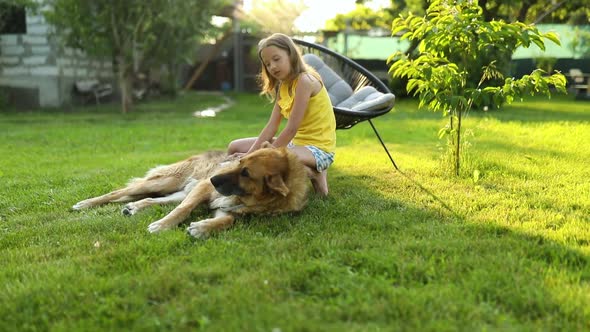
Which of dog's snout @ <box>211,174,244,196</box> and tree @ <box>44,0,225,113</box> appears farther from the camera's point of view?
tree @ <box>44,0,225,113</box>

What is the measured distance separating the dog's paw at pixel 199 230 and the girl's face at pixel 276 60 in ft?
4.71

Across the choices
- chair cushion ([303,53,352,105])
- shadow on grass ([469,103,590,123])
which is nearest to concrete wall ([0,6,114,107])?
chair cushion ([303,53,352,105])

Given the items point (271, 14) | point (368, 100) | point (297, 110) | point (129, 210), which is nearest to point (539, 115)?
point (368, 100)

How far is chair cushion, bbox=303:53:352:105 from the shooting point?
614cm

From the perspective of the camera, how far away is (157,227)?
3318 mm

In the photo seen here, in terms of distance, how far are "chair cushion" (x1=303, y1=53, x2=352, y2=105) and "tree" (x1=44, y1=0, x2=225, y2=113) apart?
7425 millimetres

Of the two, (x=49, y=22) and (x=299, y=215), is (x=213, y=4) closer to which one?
(x=49, y=22)

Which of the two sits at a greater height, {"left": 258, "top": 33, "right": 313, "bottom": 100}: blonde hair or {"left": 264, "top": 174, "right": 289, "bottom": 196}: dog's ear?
{"left": 258, "top": 33, "right": 313, "bottom": 100}: blonde hair

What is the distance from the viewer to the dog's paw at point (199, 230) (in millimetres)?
3141

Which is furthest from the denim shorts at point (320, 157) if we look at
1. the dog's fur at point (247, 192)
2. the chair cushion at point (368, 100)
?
the chair cushion at point (368, 100)

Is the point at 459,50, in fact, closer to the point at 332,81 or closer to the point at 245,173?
the point at 332,81

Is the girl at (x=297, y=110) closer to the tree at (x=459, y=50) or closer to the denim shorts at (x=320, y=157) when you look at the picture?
the denim shorts at (x=320, y=157)

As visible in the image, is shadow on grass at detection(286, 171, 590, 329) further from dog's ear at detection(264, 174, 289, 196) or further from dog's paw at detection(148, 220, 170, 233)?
dog's paw at detection(148, 220, 170, 233)

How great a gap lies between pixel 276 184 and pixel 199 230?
56 centimetres
